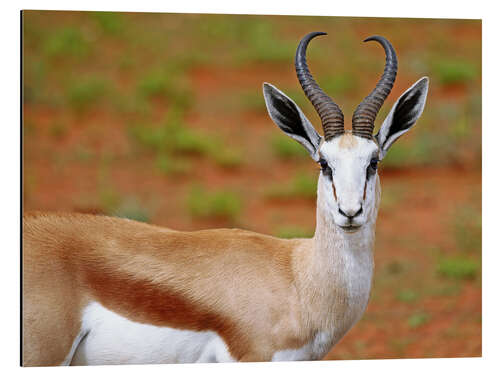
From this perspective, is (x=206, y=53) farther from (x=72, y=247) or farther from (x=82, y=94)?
(x=72, y=247)

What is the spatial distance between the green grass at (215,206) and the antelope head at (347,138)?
155 inches

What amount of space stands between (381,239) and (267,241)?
3.57m

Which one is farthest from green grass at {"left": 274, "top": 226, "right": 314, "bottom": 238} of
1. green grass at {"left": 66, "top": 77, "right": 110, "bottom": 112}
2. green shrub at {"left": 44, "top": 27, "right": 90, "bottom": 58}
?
green shrub at {"left": 44, "top": 27, "right": 90, "bottom": 58}

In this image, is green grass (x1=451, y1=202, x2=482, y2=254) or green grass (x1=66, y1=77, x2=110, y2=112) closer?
green grass (x1=451, y1=202, x2=482, y2=254)

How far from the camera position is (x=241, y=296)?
401 centimetres

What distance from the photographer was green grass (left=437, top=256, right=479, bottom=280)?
6.85 m

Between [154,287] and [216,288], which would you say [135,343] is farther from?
[216,288]

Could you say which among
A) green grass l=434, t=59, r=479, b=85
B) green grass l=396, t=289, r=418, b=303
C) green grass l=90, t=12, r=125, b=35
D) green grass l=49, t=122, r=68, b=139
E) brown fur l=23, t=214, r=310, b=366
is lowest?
green grass l=396, t=289, r=418, b=303

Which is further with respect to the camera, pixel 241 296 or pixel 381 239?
pixel 381 239

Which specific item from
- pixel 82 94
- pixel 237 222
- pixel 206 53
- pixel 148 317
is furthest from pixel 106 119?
pixel 148 317

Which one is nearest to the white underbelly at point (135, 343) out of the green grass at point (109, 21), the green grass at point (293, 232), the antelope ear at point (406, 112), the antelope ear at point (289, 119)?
the antelope ear at point (289, 119)

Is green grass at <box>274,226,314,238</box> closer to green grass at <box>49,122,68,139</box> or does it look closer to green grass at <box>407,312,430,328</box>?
green grass at <box>407,312,430,328</box>

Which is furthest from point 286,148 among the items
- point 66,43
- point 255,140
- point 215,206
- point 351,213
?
point 351,213

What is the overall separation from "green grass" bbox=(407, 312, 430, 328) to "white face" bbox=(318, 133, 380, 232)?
8.67 feet
